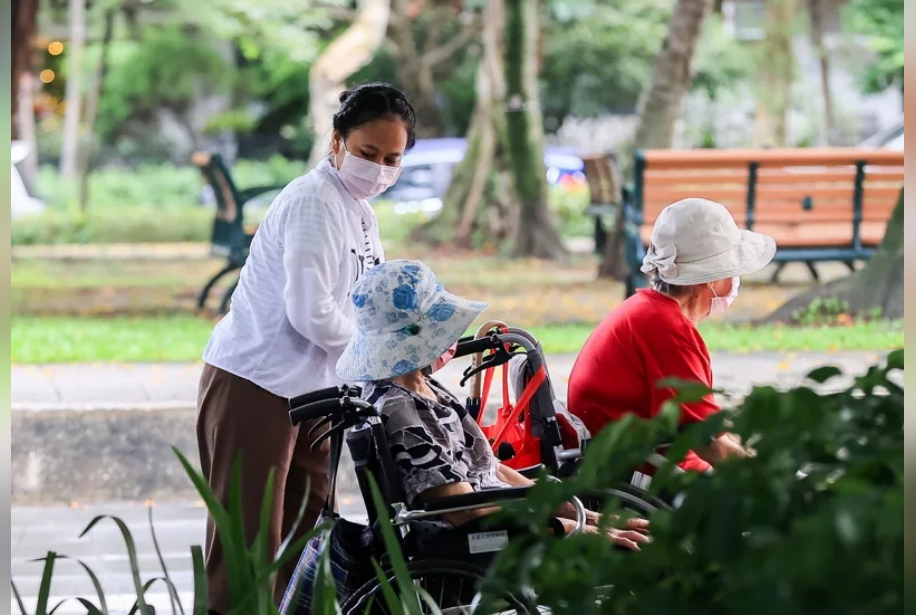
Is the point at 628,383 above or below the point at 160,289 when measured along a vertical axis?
above

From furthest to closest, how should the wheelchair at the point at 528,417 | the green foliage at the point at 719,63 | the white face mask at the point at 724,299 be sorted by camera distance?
the green foliage at the point at 719,63 → the white face mask at the point at 724,299 → the wheelchair at the point at 528,417

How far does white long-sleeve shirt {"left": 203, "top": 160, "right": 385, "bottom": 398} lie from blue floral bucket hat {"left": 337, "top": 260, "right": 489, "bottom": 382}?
39cm

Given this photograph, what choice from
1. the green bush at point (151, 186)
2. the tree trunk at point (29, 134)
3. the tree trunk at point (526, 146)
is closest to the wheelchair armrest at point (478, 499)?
the tree trunk at point (526, 146)

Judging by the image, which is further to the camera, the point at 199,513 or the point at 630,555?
the point at 199,513

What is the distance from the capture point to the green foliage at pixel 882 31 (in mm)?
30844

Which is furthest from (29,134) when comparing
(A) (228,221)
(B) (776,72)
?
(A) (228,221)

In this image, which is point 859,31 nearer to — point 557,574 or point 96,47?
point 96,47

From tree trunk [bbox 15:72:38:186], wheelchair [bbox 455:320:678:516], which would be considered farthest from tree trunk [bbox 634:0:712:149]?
tree trunk [bbox 15:72:38:186]

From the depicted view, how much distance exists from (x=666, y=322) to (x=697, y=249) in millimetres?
222

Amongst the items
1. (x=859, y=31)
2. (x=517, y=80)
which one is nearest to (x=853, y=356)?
(x=517, y=80)

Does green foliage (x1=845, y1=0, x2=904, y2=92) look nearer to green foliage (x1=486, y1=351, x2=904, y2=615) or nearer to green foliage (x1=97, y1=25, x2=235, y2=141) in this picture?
green foliage (x1=97, y1=25, x2=235, y2=141)

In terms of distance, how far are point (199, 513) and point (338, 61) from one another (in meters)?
13.7

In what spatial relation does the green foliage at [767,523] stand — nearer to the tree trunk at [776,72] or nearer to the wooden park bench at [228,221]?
the wooden park bench at [228,221]

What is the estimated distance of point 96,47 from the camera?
110 ft
